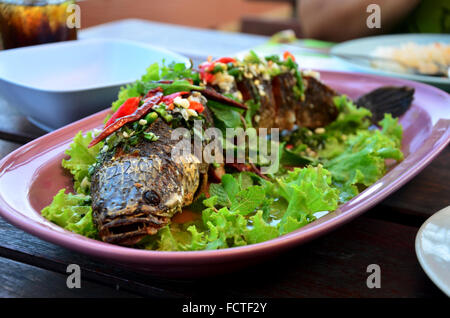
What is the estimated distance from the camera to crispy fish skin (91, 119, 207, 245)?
1242 mm

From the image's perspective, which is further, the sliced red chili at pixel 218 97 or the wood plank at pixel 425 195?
the sliced red chili at pixel 218 97

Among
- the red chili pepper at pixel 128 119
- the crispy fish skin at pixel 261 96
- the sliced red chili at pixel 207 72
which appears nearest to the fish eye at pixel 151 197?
the red chili pepper at pixel 128 119

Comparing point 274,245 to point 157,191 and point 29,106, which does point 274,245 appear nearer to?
point 157,191

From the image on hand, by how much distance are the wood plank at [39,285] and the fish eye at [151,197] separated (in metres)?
0.24

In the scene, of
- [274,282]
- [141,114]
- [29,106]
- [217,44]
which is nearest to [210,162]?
[141,114]

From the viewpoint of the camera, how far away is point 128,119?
1.54 meters

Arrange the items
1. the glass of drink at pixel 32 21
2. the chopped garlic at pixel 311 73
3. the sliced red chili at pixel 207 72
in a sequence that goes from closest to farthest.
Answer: the sliced red chili at pixel 207 72, the chopped garlic at pixel 311 73, the glass of drink at pixel 32 21

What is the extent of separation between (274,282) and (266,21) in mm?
5128

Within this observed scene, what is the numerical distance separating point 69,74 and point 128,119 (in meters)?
1.27

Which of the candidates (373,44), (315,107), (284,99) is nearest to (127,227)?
(284,99)

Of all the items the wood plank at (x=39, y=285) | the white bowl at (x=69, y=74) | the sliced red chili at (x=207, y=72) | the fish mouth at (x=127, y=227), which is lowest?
the wood plank at (x=39, y=285)

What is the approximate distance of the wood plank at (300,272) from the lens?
1239mm

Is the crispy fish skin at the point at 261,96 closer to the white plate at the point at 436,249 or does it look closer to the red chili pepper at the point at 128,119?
the red chili pepper at the point at 128,119
